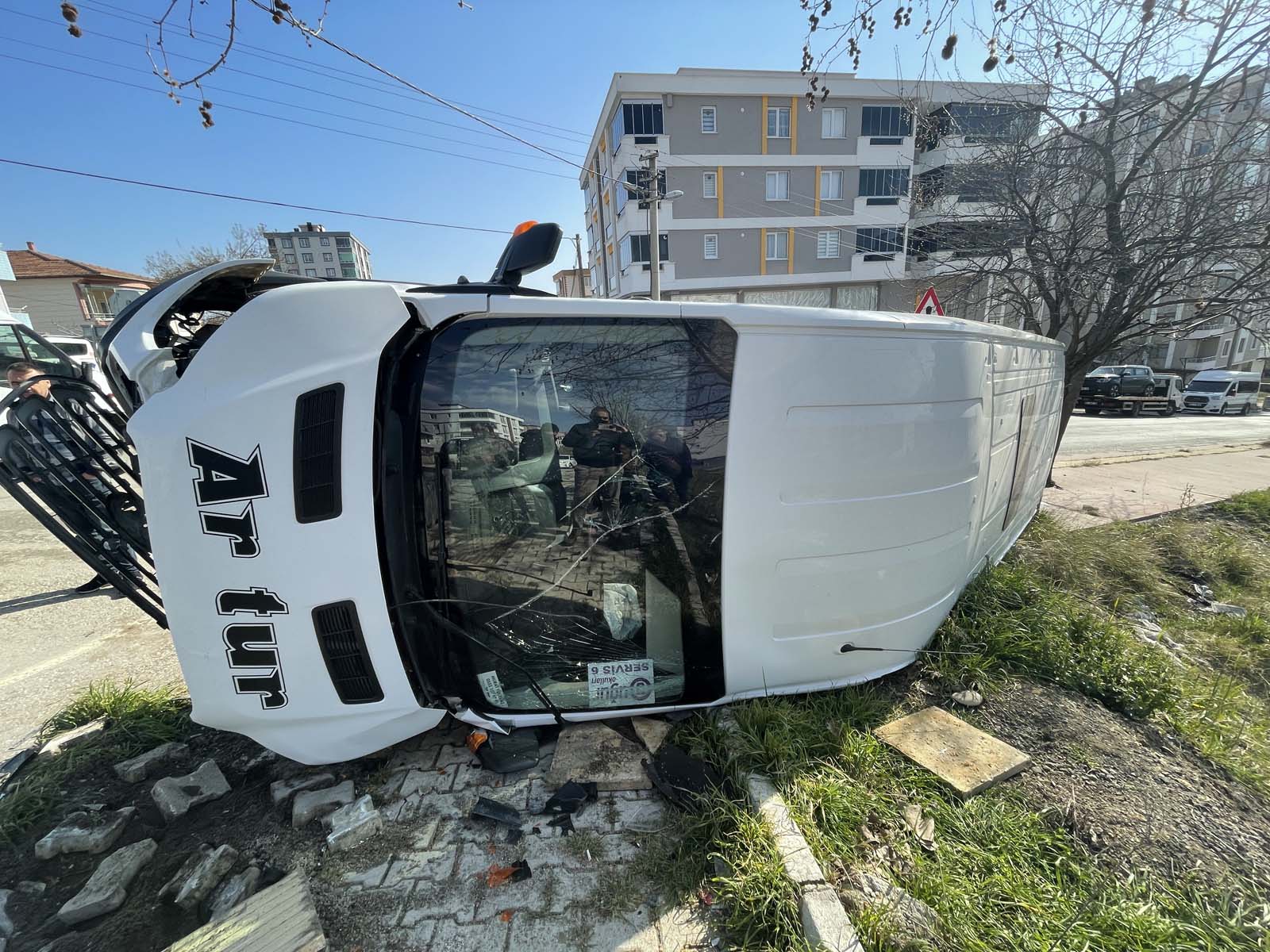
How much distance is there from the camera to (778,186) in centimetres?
2302

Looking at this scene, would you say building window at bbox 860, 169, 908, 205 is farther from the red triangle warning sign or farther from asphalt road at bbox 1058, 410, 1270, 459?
the red triangle warning sign

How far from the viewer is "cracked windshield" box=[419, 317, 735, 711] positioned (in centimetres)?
184

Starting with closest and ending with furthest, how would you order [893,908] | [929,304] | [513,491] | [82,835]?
[893,908]
[82,835]
[513,491]
[929,304]

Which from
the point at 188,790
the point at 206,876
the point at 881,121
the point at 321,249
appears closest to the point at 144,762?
the point at 188,790

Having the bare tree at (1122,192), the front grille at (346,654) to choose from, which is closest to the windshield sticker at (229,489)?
the front grille at (346,654)

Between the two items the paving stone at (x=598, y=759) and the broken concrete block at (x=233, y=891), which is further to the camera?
the paving stone at (x=598, y=759)

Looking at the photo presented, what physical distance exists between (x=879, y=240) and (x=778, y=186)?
5.52 meters

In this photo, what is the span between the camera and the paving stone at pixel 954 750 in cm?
206

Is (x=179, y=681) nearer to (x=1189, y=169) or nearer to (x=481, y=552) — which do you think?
(x=481, y=552)

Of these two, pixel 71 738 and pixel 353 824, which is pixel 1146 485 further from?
pixel 71 738

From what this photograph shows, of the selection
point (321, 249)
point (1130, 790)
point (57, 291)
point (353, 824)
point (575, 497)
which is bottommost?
point (1130, 790)

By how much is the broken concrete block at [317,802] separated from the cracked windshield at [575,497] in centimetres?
60

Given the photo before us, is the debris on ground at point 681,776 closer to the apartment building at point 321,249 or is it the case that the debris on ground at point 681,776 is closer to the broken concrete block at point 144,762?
the broken concrete block at point 144,762

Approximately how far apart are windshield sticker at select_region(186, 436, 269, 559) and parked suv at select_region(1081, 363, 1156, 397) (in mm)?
24896
